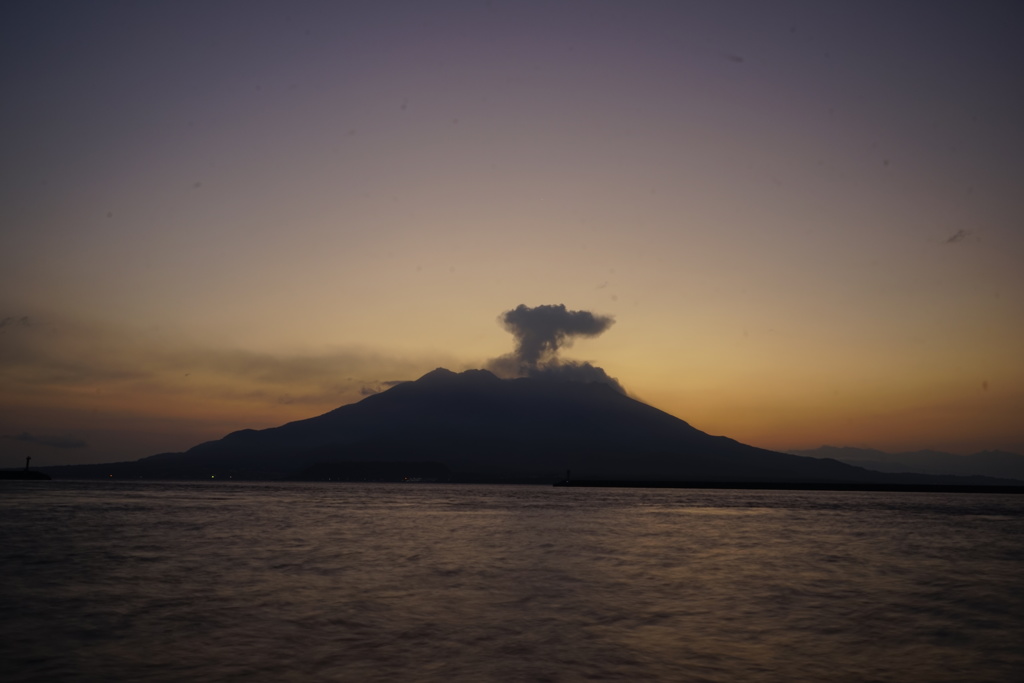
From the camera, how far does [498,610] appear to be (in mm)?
18875

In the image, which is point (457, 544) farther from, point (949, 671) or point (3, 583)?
point (949, 671)

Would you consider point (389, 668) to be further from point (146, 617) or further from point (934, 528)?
point (934, 528)

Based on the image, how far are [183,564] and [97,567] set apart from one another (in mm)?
2821

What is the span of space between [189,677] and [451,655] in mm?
4473

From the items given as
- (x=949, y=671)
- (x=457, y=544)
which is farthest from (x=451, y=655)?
(x=457, y=544)

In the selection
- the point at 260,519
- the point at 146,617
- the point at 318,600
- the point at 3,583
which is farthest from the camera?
the point at 260,519

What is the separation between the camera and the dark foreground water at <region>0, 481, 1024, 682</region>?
520 inches

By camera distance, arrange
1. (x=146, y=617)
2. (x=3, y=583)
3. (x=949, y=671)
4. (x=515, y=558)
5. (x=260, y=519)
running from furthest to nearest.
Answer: (x=260, y=519)
(x=515, y=558)
(x=3, y=583)
(x=146, y=617)
(x=949, y=671)

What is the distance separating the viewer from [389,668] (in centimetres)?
1284

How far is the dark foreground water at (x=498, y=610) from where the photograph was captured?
1320 centimetres

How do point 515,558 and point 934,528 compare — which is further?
point 934,528

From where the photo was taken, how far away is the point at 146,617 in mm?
17406

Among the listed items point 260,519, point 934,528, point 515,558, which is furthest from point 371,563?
point 934,528

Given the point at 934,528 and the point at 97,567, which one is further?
the point at 934,528
